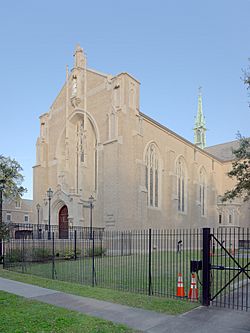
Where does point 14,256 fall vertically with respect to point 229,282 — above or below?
below

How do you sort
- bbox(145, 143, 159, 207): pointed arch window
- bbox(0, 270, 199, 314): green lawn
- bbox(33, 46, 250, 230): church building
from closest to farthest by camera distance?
bbox(0, 270, 199, 314): green lawn, bbox(33, 46, 250, 230): church building, bbox(145, 143, 159, 207): pointed arch window

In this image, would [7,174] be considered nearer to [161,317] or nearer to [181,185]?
[161,317]

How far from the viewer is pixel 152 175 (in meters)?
38.5

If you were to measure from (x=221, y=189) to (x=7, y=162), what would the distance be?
161 feet

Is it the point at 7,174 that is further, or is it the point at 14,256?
the point at 14,256

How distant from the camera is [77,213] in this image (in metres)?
34.4

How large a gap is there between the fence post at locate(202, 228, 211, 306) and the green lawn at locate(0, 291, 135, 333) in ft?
10.2

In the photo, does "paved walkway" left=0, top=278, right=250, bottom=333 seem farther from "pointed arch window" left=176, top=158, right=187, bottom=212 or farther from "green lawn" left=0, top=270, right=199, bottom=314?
"pointed arch window" left=176, top=158, right=187, bottom=212

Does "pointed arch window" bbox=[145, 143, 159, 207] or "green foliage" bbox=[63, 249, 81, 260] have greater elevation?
"pointed arch window" bbox=[145, 143, 159, 207]

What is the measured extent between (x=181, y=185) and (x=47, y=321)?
38124 millimetres

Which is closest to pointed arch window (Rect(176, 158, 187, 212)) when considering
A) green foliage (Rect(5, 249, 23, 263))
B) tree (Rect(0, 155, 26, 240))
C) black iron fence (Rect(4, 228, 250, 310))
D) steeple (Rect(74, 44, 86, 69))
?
black iron fence (Rect(4, 228, 250, 310))

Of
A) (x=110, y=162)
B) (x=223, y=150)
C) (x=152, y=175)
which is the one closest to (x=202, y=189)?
(x=152, y=175)

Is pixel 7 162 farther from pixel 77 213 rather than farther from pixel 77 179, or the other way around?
pixel 77 179

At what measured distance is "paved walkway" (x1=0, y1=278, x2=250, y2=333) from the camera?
23.8 feet
